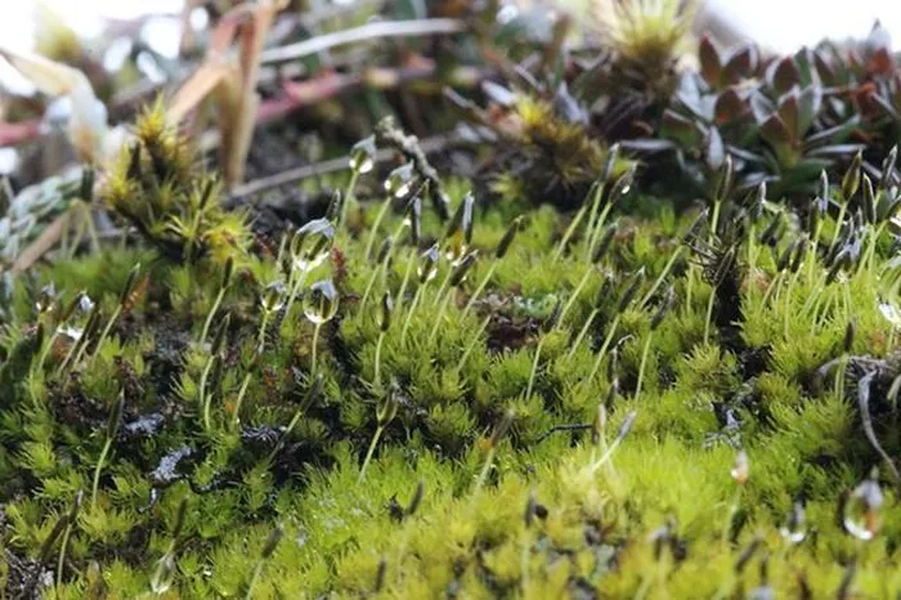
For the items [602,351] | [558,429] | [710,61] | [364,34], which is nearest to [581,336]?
[602,351]

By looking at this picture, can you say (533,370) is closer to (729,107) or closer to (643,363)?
(643,363)

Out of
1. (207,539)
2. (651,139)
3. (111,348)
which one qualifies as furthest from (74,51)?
(207,539)

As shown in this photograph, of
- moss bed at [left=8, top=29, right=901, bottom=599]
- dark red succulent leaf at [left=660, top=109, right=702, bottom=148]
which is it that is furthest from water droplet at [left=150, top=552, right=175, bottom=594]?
dark red succulent leaf at [left=660, top=109, right=702, bottom=148]

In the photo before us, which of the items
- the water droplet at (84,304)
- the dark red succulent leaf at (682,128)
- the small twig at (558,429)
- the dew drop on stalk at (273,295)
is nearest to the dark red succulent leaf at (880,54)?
the dark red succulent leaf at (682,128)

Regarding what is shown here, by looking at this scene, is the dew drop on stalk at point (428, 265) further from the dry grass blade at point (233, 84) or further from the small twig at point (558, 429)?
the dry grass blade at point (233, 84)

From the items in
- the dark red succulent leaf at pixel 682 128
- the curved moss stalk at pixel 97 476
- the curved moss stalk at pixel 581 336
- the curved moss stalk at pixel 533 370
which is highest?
the dark red succulent leaf at pixel 682 128

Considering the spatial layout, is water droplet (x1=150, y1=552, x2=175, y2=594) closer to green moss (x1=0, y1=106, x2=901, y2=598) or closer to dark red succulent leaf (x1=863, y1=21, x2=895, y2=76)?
green moss (x1=0, y1=106, x2=901, y2=598)

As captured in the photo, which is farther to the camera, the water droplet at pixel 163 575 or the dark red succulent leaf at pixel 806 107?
the dark red succulent leaf at pixel 806 107
